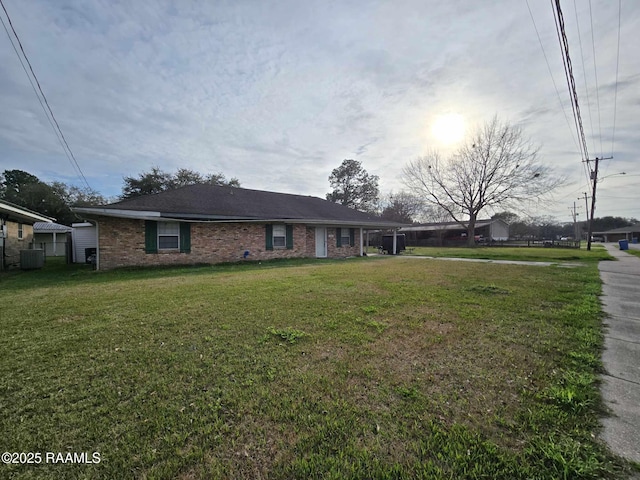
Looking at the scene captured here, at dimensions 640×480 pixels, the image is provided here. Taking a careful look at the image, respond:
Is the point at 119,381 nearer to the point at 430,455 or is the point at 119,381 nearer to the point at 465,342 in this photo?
the point at 430,455

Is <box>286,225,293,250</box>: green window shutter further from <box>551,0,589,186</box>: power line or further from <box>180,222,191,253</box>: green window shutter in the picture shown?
<box>551,0,589,186</box>: power line

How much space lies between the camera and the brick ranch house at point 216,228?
10109 millimetres

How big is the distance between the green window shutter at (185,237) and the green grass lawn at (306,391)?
22.0 ft

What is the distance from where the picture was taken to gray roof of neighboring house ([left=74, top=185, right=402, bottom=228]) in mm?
10430

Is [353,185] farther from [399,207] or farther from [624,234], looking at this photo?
[624,234]

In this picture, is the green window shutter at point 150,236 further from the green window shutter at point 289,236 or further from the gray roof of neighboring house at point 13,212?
the green window shutter at point 289,236

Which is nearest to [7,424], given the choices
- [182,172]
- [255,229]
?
[255,229]

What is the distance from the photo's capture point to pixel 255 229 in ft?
43.1

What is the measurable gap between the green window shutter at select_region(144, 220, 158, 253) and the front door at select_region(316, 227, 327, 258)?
8134 millimetres

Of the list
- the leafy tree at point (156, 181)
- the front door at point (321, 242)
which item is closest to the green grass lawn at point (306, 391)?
the front door at point (321, 242)

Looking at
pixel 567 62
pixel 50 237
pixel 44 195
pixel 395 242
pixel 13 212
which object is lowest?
pixel 395 242


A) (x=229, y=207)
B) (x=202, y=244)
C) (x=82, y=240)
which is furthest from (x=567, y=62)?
(x=82, y=240)

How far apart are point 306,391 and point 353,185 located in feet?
116

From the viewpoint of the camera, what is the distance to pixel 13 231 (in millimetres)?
13344
